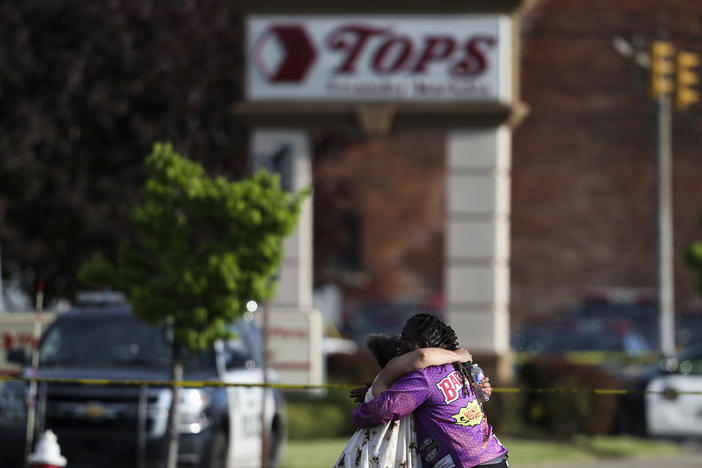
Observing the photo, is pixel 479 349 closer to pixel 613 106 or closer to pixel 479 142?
pixel 479 142

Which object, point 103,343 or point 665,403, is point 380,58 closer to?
point 665,403

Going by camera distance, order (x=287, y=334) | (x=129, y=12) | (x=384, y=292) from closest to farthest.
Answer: (x=287, y=334)
(x=129, y=12)
(x=384, y=292)

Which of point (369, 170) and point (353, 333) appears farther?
point (369, 170)

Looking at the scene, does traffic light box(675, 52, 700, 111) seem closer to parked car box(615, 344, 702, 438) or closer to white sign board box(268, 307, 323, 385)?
parked car box(615, 344, 702, 438)

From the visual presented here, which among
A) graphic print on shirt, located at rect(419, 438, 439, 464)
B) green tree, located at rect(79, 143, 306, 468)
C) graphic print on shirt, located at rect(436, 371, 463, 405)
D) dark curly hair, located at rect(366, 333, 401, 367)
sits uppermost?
green tree, located at rect(79, 143, 306, 468)

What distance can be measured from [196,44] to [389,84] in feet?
14.1

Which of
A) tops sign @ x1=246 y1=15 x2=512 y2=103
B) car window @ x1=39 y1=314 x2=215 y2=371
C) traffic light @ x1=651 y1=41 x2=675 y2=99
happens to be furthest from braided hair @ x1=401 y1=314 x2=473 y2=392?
traffic light @ x1=651 y1=41 x2=675 y2=99

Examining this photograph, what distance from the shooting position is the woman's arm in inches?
301

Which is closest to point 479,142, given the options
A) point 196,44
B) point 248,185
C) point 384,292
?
point 196,44

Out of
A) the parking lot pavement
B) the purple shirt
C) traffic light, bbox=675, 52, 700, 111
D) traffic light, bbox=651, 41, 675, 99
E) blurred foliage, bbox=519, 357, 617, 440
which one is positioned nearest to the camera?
the purple shirt

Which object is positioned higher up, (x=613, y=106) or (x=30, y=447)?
(x=613, y=106)

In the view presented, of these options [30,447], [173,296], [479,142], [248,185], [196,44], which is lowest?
[30,447]

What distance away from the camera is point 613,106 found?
4219 centimetres

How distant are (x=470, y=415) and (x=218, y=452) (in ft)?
21.2
